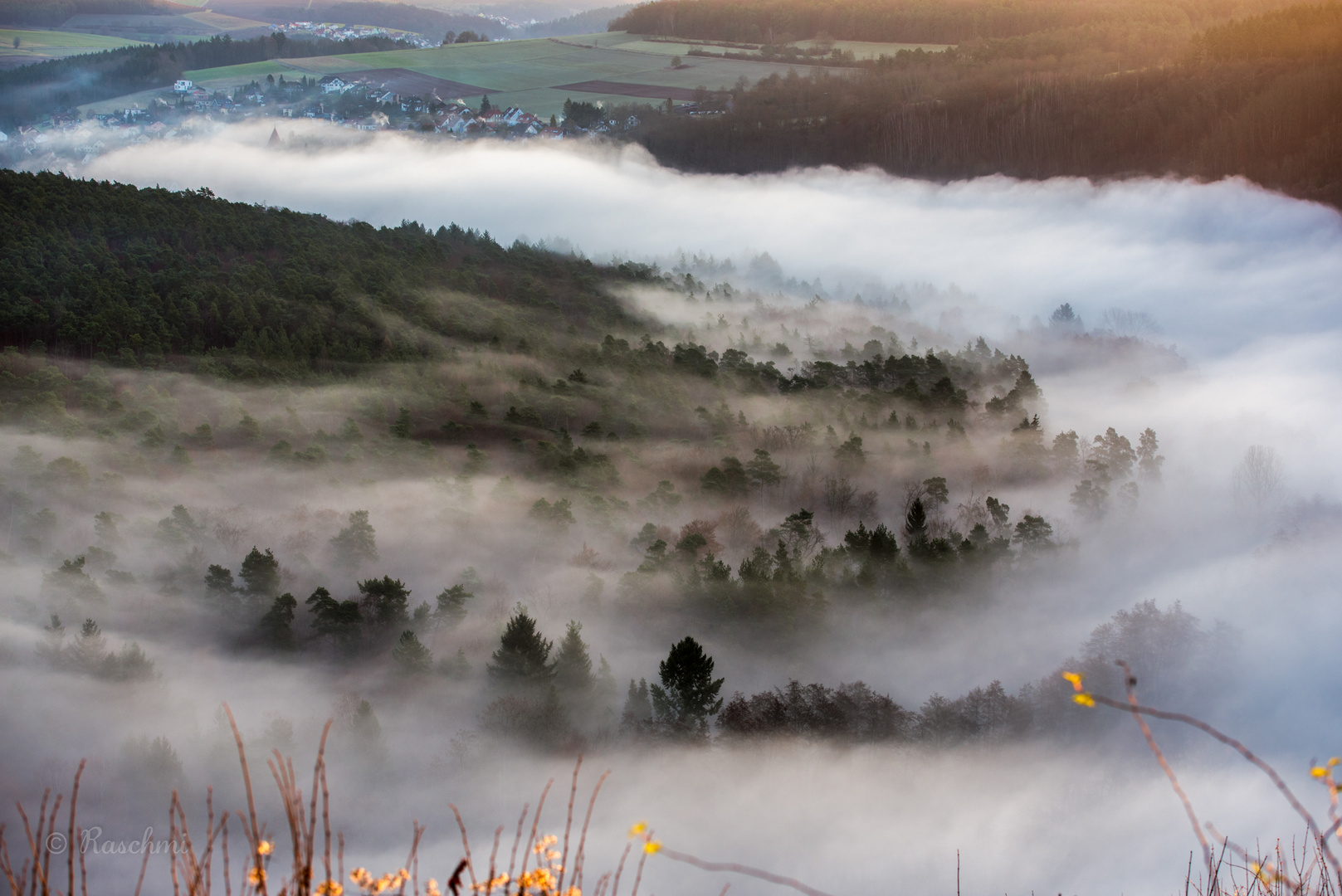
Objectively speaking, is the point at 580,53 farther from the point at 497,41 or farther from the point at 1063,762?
the point at 1063,762

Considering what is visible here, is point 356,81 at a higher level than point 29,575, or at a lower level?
higher

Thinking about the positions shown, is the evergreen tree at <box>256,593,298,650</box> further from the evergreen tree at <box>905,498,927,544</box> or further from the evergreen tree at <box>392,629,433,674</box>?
the evergreen tree at <box>905,498,927,544</box>

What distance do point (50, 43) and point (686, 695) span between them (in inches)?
6175

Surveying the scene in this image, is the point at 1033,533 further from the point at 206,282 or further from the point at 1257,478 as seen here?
the point at 206,282

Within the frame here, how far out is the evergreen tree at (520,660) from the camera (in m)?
57.6

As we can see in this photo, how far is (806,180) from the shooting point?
196000 millimetres

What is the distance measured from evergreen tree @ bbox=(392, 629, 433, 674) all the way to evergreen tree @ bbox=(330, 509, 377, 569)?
57.6ft

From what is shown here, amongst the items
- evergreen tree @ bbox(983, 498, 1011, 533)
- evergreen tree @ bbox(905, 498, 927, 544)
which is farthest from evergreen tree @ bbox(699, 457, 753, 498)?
evergreen tree @ bbox(983, 498, 1011, 533)

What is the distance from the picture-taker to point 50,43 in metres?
145

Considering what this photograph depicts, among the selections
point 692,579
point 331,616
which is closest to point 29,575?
Result: point 331,616

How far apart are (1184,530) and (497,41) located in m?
149

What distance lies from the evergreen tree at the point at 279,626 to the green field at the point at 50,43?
414ft

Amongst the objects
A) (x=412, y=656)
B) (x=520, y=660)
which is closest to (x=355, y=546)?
(x=412, y=656)

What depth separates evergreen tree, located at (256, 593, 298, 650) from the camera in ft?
196
